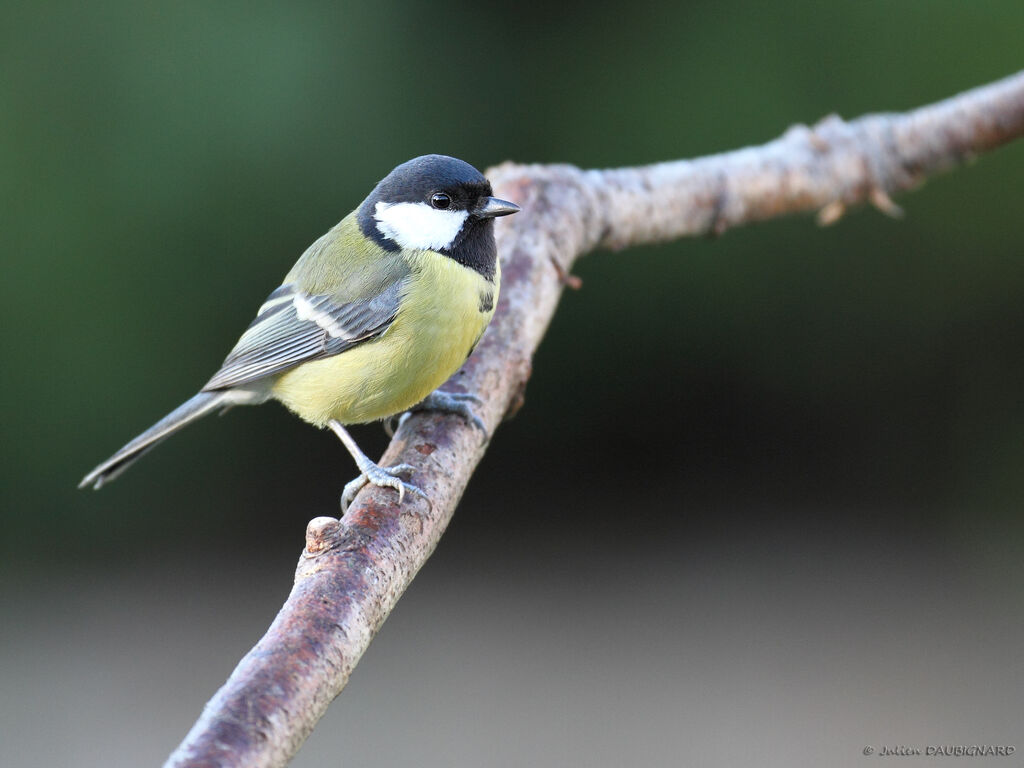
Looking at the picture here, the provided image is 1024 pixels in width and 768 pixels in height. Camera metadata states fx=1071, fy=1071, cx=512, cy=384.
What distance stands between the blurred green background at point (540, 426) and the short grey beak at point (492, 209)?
1.86 m

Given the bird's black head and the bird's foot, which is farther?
the bird's black head

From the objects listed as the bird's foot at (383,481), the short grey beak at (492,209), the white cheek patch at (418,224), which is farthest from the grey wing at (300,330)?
the bird's foot at (383,481)

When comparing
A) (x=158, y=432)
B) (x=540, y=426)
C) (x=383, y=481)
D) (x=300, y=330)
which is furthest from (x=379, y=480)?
(x=540, y=426)

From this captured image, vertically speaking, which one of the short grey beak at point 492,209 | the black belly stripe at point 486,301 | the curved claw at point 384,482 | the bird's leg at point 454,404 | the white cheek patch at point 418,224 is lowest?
the curved claw at point 384,482

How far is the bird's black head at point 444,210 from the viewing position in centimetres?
210

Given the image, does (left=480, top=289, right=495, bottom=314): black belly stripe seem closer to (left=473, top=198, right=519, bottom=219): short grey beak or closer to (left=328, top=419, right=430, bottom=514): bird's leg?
(left=473, top=198, right=519, bottom=219): short grey beak

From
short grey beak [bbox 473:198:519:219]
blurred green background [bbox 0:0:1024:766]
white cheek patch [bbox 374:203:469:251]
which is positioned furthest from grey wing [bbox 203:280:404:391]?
blurred green background [bbox 0:0:1024:766]

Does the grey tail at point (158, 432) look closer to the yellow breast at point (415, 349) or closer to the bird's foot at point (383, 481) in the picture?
the yellow breast at point (415, 349)

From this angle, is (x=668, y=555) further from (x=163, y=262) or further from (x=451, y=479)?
(x=451, y=479)

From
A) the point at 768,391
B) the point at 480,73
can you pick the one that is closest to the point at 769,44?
the point at 480,73

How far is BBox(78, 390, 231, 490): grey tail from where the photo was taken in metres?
2.21

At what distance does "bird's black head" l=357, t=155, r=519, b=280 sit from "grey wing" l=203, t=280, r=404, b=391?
119 mm

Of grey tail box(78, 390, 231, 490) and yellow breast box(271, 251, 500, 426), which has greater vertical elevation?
yellow breast box(271, 251, 500, 426)

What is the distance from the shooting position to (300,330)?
220cm
